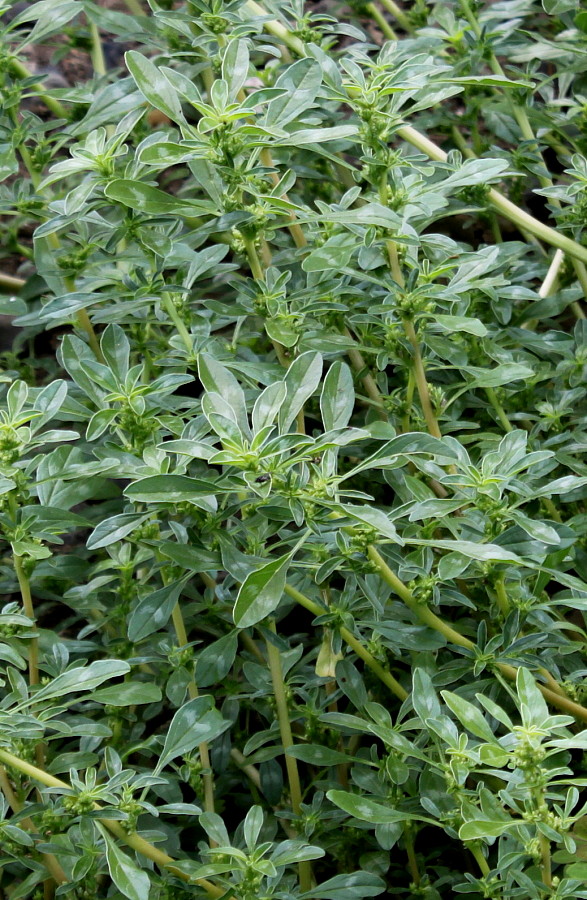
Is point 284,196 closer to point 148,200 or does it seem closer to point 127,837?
point 148,200

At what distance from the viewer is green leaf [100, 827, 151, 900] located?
0.94 m

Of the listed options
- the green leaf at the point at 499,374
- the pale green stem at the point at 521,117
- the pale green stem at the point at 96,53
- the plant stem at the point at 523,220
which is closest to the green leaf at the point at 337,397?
the green leaf at the point at 499,374

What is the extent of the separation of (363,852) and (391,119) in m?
0.93

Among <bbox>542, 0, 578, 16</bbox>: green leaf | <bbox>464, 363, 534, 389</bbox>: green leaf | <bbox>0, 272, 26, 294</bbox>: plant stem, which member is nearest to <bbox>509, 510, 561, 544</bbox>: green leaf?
<bbox>464, 363, 534, 389</bbox>: green leaf

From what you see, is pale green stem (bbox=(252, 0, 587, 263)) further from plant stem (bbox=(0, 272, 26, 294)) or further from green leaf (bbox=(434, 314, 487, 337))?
plant stem (bbox=(0, 272, 26, 294))

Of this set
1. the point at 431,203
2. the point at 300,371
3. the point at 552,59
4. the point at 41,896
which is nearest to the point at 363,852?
the point at 41,896

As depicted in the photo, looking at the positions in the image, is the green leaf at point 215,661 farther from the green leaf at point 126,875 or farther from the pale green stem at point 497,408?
the pale green stem at point 497,408

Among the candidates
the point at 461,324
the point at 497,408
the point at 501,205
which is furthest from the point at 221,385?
the point at 501,205

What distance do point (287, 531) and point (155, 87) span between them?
0.54 metres

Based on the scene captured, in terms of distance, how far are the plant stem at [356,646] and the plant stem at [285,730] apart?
61 millimetres

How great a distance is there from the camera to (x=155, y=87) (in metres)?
1.11

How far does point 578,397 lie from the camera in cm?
144

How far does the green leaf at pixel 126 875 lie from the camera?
36.9 inches

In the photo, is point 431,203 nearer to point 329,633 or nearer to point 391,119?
point 391,119
